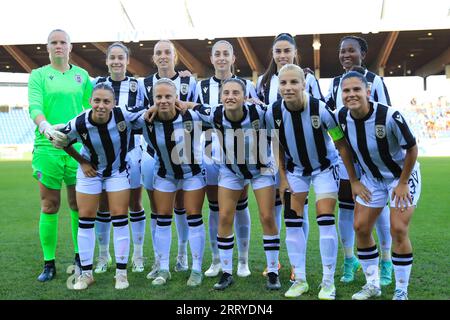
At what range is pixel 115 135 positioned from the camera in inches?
152

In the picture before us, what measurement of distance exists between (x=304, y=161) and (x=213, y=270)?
4.43 feet

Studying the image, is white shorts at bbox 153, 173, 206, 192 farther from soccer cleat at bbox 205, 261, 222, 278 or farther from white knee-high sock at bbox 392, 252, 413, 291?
white knee-high sock at bbox 392, 252, 413, 291

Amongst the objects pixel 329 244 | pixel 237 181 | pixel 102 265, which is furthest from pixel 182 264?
pixel 329 244

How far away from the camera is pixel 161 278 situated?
3.92m

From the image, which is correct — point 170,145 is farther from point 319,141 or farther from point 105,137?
point 319,141

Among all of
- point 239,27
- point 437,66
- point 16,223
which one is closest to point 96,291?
point 16,223

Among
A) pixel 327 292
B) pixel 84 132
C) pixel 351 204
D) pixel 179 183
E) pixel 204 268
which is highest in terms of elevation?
pixel 84 132

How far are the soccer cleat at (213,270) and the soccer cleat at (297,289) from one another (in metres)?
0.84

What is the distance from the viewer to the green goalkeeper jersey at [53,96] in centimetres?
416

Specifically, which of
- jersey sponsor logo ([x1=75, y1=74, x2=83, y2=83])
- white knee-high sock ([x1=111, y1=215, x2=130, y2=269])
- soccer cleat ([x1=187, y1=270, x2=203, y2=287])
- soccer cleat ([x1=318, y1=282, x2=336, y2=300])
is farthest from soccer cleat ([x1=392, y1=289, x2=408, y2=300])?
jersey sponsor logo ([x1=75, y1=74, x2=83, y2=83])

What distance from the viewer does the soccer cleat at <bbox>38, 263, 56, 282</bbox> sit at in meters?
4.02

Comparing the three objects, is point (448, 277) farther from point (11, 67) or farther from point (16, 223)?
point (11, 67)

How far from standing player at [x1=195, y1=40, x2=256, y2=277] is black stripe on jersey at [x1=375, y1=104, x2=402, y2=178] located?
1.23 m

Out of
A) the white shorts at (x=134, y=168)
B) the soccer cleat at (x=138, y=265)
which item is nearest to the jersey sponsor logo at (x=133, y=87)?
the white shorts at (x=134, y=168)
